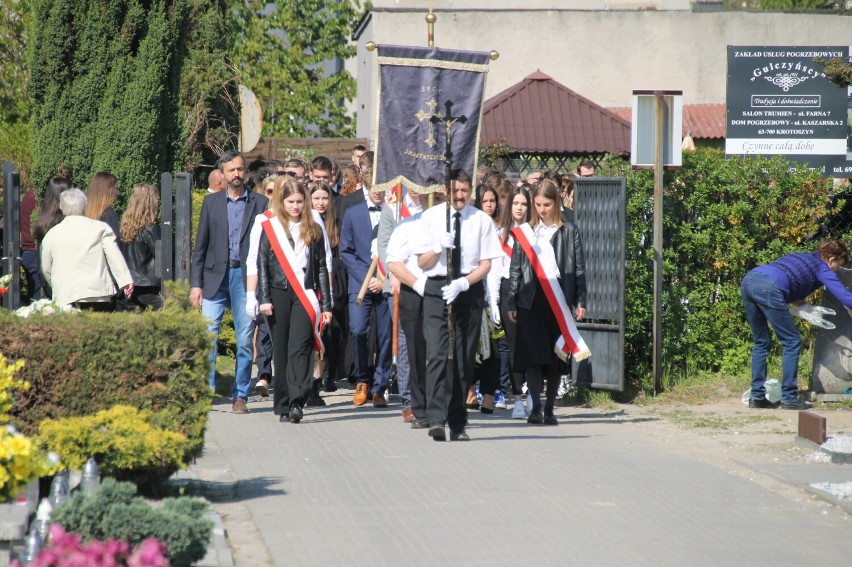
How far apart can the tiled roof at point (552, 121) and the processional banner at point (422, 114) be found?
70.9ft

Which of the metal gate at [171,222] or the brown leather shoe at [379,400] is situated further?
the brown leather shoe at [379,400]

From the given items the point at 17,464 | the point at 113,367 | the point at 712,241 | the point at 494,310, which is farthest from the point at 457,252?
the point at 17,464

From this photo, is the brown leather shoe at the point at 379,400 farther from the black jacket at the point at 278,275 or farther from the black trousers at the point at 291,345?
the black jacket at the point at 278,275

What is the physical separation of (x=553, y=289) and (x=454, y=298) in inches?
59.8

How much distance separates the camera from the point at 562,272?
11289 millimetres

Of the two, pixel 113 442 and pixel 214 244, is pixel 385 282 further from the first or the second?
pixel 113 442

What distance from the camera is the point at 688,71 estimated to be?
4000 centimetres

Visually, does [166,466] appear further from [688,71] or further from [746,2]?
[746,2]

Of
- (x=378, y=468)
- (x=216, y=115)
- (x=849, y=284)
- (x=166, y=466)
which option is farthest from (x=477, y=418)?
(x=216, y=115)

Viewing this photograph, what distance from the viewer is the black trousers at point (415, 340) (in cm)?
1039

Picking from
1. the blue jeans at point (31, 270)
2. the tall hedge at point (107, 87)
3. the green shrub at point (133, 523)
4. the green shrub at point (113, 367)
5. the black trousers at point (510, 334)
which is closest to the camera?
the green shrub at point (133, 523)

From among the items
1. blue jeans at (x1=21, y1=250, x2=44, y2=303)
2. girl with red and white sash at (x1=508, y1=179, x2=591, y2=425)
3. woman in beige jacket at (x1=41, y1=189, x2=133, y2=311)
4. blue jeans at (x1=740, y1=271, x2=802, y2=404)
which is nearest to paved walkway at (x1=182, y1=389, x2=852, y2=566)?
girl with red and white sash at (x1=508, y1=179, x2=591, y2=425)

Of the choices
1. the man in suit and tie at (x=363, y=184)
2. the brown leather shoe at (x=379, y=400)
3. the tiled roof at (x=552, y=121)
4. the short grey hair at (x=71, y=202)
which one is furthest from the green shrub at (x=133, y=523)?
the tiled roof at (x=552, y=121)

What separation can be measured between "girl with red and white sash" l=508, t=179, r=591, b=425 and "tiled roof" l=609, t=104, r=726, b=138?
27.8 metres
